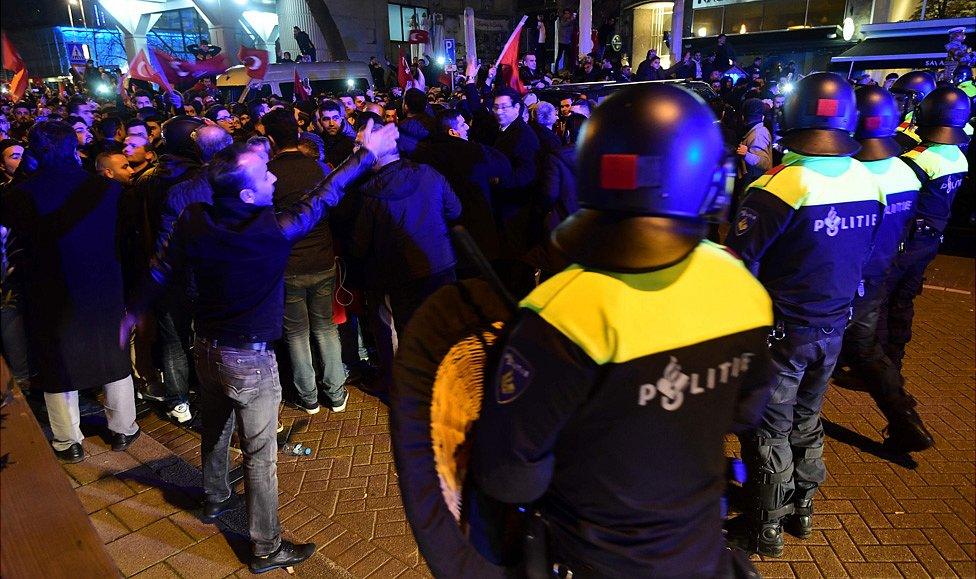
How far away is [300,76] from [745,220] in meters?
16.7

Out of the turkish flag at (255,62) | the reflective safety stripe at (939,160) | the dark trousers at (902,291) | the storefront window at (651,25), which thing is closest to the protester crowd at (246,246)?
the reflective safety stripe at (939,160)

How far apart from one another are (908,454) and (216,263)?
474 centimetres

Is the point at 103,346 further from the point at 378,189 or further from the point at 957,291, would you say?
the point at 957,291

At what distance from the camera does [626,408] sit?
1.56 meters

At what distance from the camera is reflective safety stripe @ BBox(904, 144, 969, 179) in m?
4.93

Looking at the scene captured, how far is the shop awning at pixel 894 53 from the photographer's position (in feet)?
46.1

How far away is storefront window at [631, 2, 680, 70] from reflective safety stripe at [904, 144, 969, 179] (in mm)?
25983

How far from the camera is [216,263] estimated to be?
3.09m

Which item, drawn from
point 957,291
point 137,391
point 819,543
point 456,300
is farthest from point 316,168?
point 957,291

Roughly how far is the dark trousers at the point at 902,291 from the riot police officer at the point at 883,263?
0.80 meters

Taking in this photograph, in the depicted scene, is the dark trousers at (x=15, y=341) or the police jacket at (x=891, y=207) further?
the dark trousers at (x=15, y=341)

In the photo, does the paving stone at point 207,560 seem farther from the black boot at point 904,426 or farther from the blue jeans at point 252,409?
the black boot at point 904,426

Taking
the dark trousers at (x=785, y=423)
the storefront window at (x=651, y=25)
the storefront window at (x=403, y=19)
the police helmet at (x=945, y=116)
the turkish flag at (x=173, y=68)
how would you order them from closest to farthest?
the dark trousers at (x=785, y=423)
the police helmet at (x=945, y=116)
the turkish flag at (x=173, y=68)
the storefront window at (x=651, y=25)
the storefront window at (x=403, y=19)

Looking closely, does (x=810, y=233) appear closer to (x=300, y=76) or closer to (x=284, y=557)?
(x=284, y=557)
